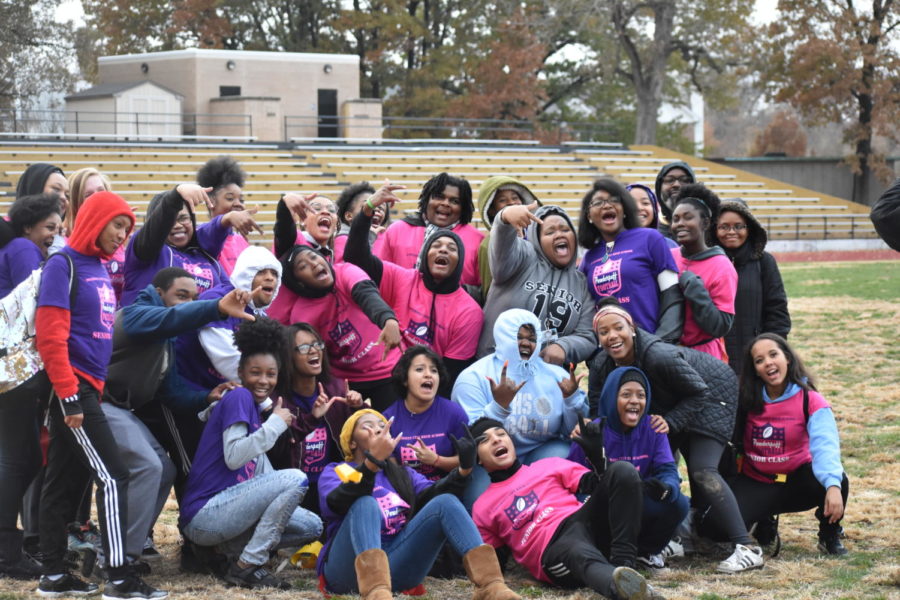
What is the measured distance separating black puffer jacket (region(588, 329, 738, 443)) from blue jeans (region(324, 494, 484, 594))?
3.75 feet

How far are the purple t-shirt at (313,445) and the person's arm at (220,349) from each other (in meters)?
0.36

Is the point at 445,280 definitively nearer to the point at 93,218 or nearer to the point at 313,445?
the point at 313,445

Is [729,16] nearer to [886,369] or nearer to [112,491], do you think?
[886,369]

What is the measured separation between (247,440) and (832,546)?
3.01 m

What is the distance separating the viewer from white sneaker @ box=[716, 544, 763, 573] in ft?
17.7

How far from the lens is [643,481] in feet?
17.4

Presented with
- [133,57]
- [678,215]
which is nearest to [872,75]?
[133,57]

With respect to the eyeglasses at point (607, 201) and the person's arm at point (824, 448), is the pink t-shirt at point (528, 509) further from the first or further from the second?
the eyeglasses at point (607, 201)

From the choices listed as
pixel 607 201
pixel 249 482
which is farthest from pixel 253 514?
pixel 607 201

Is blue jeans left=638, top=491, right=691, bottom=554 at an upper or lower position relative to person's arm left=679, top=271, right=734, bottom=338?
lower

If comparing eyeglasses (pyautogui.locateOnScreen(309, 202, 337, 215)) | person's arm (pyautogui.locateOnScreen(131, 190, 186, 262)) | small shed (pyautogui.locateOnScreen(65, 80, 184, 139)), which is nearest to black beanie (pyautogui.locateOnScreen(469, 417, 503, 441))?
eyeglasses (pyautogui.locateOnScreen(309, 202, 337, 215))

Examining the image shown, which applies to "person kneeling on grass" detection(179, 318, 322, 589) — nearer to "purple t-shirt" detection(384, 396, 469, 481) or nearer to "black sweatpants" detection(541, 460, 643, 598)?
"purple t-shirt" detection(384, 396, 469, 481)

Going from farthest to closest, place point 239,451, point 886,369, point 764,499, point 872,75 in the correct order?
1. point 872,75
2. point 886,369
3. point 764,499
4. point 239,451

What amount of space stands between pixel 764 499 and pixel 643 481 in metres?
0.94
